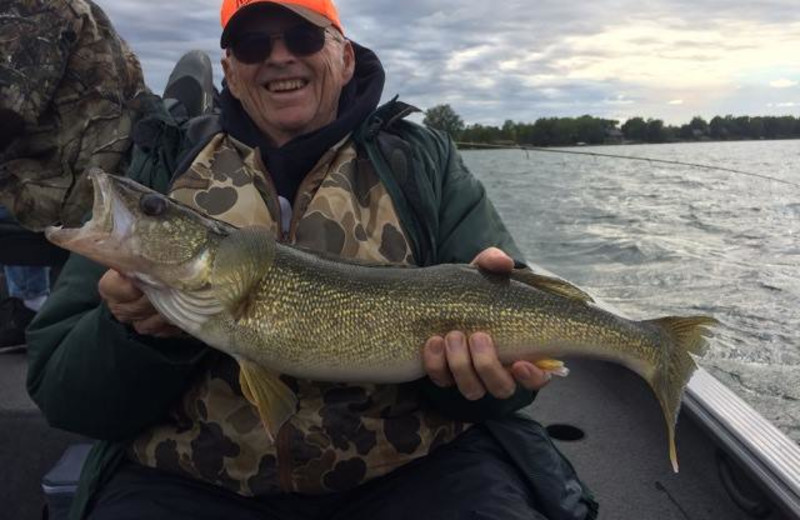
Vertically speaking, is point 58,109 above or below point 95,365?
above

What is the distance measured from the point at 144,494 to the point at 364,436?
2.67 feet

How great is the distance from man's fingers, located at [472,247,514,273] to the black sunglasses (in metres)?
1.17

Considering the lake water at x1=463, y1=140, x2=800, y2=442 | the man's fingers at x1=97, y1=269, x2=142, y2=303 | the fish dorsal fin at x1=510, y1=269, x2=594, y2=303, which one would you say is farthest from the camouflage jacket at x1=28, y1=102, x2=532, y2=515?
the lake water at x1=463, y1=140, x2=800, y2=442

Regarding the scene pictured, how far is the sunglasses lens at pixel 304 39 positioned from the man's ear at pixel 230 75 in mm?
306

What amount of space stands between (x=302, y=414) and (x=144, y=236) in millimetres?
853

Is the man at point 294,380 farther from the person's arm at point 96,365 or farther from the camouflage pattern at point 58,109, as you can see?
the camouflage pattern at point 58,109

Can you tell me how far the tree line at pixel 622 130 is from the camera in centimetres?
4331

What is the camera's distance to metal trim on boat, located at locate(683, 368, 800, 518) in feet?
9.54

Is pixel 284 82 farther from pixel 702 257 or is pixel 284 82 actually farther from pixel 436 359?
pixel 702 257

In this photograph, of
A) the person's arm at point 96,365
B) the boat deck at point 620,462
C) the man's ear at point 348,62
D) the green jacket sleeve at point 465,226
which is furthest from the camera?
the boat deck at point 620,462

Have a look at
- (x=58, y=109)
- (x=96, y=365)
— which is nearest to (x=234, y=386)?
(x=96, y=365)

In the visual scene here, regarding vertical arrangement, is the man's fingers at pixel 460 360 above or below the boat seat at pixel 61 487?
above

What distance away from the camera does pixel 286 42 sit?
118 inches

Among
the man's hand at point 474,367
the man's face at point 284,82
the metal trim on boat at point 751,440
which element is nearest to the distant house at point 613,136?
the metal trim on boat at point 751,440
